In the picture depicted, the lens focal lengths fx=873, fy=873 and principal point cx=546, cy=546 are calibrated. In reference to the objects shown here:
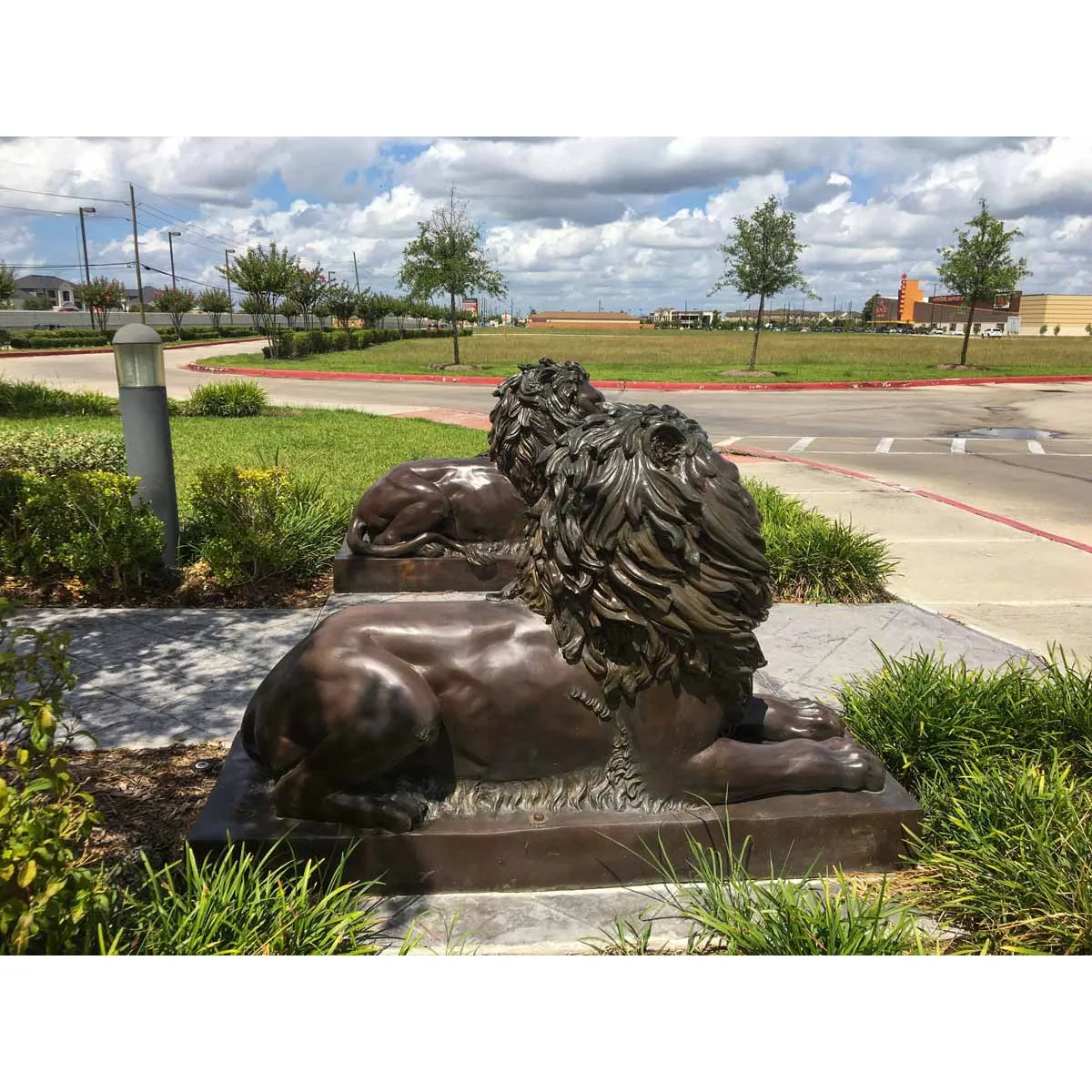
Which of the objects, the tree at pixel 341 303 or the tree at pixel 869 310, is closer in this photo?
the tree at pixel 341 303

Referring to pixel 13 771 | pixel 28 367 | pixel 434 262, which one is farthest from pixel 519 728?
pixel 28 367

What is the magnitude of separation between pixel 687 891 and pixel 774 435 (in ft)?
48.5

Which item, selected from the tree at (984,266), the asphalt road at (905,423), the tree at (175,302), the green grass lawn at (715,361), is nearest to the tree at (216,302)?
the tree at (175,302)

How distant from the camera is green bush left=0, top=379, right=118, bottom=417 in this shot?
16.6 meters

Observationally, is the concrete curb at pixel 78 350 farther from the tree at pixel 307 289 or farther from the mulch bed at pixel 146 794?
the mulch bed at pixel 146 794

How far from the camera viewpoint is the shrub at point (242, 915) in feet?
8.09

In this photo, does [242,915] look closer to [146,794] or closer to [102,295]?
[146,794]

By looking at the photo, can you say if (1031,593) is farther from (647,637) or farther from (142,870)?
(142,870)

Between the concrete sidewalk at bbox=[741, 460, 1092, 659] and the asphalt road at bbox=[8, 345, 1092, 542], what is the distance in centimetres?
99

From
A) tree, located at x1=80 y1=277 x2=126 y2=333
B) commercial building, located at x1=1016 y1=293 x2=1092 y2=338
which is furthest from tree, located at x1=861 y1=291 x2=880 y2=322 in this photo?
tree, located at x1=80 y1=277 x2=126 y2=333

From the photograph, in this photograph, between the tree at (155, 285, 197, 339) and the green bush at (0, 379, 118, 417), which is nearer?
the green bush at (0, 379, 118, 417)

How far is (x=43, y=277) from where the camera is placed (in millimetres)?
112250

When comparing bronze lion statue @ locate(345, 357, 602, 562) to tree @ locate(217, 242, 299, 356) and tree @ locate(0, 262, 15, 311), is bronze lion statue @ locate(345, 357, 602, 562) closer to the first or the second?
tree @ locate(217, 242, 299, 356)

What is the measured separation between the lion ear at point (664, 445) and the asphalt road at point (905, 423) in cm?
801
